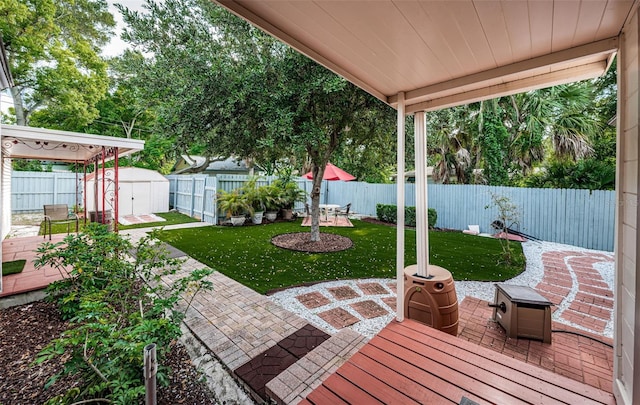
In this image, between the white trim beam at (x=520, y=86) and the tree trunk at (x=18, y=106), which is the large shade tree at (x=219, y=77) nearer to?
the white trim beam at (x=520, y=86)

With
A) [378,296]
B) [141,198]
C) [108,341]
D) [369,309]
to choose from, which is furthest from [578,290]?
[141,198]

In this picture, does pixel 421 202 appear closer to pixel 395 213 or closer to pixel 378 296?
pixel 378 296

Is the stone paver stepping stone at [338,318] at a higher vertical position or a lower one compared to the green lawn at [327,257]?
lower

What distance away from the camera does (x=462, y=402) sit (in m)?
1.61

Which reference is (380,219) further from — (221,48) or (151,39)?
(151,39)

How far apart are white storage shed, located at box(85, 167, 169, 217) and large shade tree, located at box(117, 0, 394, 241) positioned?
26.2ft

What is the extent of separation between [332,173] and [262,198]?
2852 mm

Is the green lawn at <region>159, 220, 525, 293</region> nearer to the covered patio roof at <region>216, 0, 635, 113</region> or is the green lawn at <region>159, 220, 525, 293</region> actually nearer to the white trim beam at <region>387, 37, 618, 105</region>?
the white trim beam at <region>387, 37, 618, 105</region>

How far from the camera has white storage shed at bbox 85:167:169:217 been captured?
1134cm

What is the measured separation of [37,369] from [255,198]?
304 inches

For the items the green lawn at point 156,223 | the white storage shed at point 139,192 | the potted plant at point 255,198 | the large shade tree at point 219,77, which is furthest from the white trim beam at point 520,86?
the white storage shed at point 139,192

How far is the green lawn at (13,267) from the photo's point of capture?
4152 mm

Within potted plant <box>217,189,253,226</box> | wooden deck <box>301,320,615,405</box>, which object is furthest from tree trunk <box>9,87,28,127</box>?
wooden deck <box>301,320,615,405</box>

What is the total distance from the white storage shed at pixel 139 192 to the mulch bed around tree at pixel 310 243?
7620 millimetres
